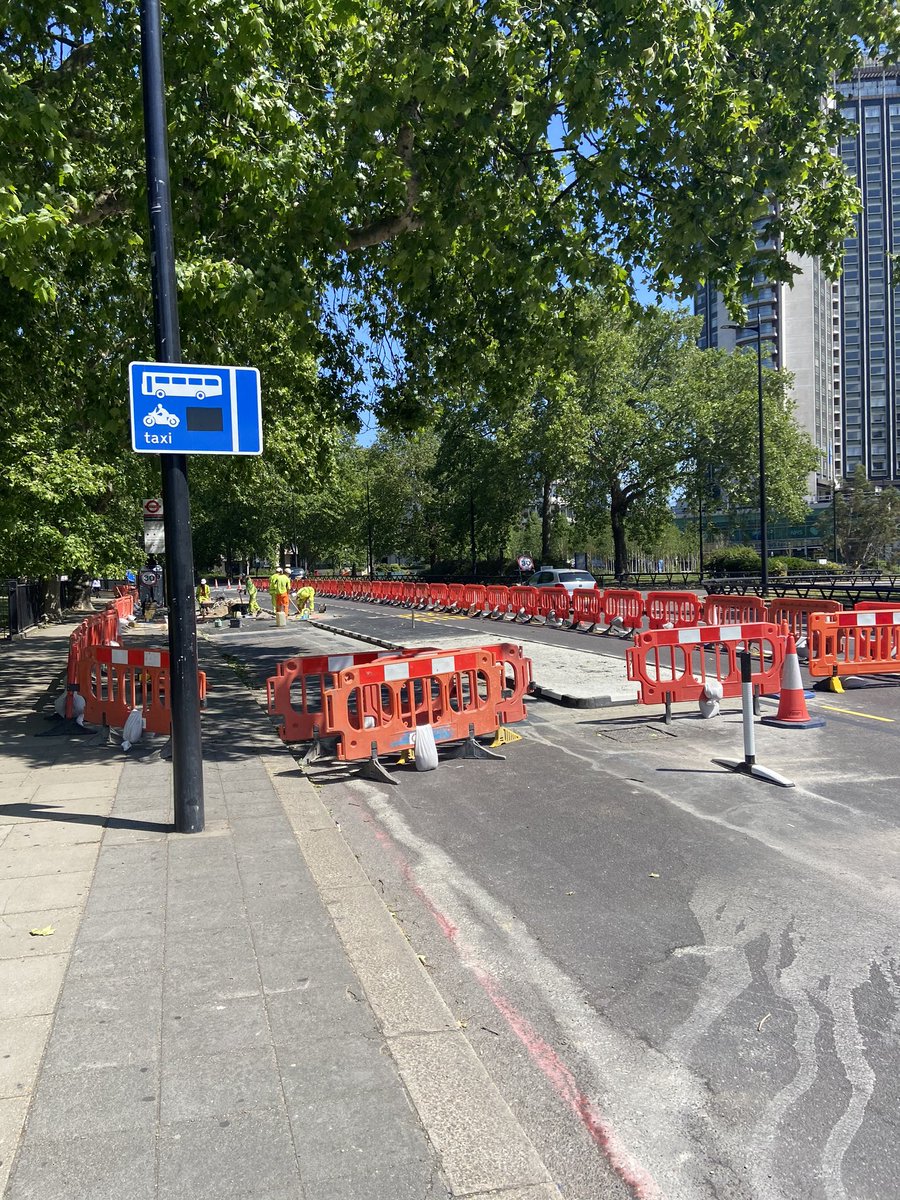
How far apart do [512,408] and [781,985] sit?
431 inches

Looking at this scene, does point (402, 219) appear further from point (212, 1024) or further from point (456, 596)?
point (456, 596)

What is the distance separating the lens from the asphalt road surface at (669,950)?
2.84 metres

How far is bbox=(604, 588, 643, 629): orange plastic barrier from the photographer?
823 inches

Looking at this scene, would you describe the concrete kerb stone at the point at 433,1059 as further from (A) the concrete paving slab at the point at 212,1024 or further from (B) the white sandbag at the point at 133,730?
(B) the white sandbag at the point at 133,730

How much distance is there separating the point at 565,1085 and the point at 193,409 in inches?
176

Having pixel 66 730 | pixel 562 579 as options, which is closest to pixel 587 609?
pixel 562 579

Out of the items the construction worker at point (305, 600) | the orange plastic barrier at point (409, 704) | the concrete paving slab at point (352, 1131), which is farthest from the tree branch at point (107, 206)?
the construction worker at point (305, 600)

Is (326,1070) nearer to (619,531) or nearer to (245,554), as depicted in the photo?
(619,531)

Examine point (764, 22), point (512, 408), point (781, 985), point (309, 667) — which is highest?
point (764, 22)

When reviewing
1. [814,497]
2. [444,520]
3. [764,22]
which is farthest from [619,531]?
[814,497]

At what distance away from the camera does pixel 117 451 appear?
11555 mm

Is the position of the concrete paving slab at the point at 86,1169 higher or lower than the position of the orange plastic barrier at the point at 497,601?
lower

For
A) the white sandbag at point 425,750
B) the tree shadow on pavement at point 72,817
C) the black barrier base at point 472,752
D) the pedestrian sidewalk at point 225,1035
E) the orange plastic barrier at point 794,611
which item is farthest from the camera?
the orange plastic barrier at point 794,611

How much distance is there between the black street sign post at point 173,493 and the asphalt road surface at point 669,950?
1.28 meters
